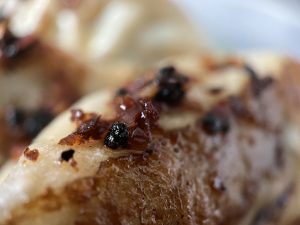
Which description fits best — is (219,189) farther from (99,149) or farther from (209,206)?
(99,149)

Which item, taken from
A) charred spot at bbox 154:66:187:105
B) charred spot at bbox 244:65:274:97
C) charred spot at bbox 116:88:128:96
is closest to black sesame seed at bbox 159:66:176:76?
charred spot at bbox 154:66:187:105

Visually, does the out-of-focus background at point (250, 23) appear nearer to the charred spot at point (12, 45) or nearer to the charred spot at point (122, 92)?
the charred spot at point (12, 45)

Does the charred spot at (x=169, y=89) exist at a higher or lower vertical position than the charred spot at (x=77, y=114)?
higher

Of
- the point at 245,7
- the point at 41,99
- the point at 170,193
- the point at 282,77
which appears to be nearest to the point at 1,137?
the point at 41,99

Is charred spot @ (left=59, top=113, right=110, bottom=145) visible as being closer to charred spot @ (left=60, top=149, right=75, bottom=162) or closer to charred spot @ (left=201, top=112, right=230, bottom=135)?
charred spot @ (left=60, top=149, right=75, bottom=162)

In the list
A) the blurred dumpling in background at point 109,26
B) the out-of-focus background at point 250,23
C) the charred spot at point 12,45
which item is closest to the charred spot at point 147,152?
the charred spot at point 12,45
